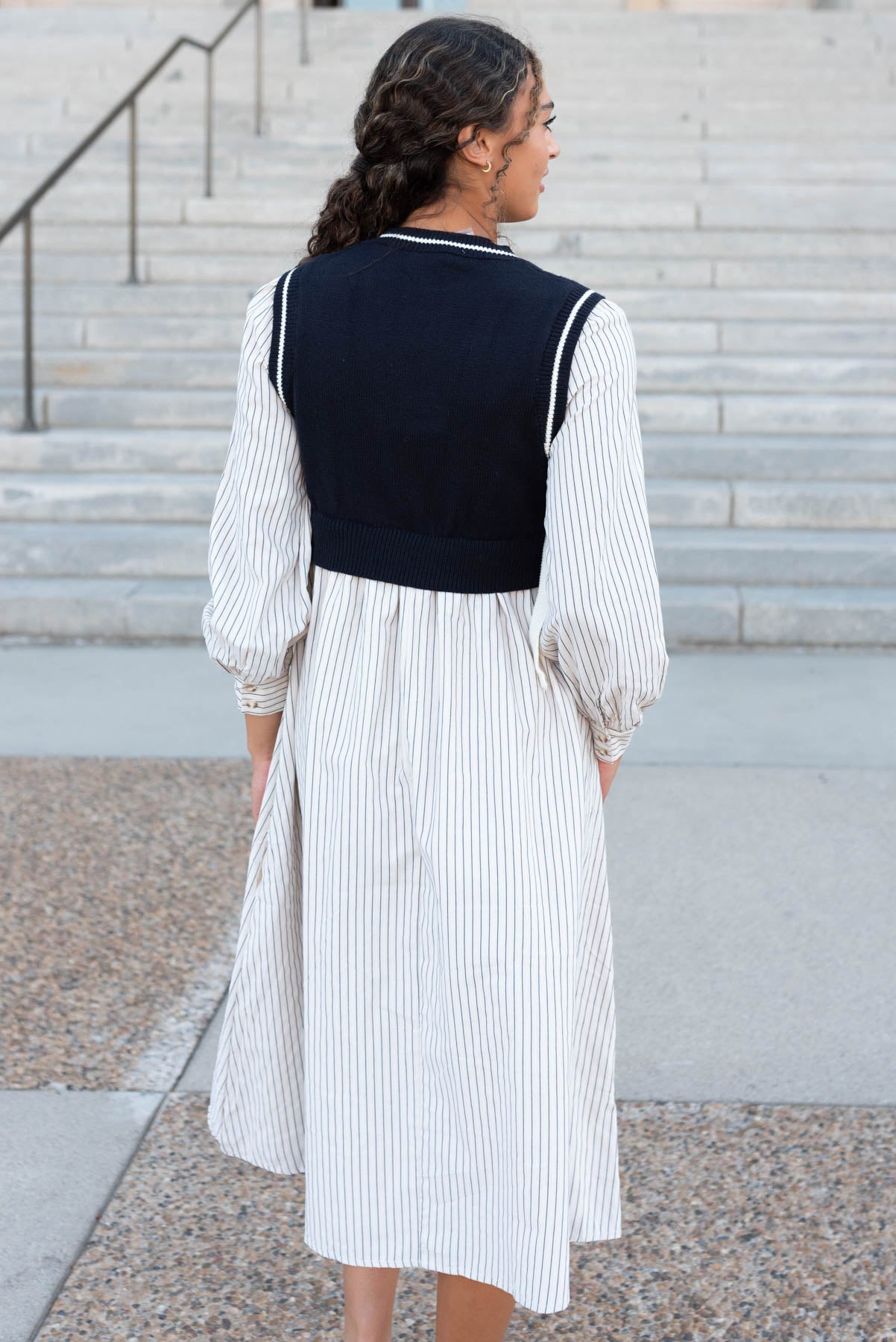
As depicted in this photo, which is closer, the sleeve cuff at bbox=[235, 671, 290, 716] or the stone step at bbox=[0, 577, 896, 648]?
the sleeve cuff at bbox=[235, 671, 290, 716]

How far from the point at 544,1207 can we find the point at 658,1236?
2.54ft

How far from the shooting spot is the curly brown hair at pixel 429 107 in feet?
5.14

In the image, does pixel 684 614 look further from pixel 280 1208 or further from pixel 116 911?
pixel 280 1208

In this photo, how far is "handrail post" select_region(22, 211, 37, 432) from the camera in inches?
262

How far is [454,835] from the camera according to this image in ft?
5.46

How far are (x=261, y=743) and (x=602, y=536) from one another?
1.96ft

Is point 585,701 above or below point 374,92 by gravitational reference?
below

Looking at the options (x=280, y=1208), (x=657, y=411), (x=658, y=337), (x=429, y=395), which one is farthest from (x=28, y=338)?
(x=429, y=395)

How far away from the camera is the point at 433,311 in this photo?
1.59 m

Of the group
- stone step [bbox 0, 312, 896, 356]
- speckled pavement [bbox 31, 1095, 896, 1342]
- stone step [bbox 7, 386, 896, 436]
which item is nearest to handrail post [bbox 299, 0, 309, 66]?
stone step [bbox 0, 312, 896, 356]

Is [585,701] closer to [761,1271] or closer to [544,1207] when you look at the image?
[544,1207]

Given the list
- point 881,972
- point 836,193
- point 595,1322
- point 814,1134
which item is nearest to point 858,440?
point 836,193

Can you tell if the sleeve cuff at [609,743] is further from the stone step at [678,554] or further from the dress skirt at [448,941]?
the stone step at [678,554]

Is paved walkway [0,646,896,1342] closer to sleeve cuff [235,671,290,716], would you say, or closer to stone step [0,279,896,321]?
A: sleeve cuff [235,671,290,716]
